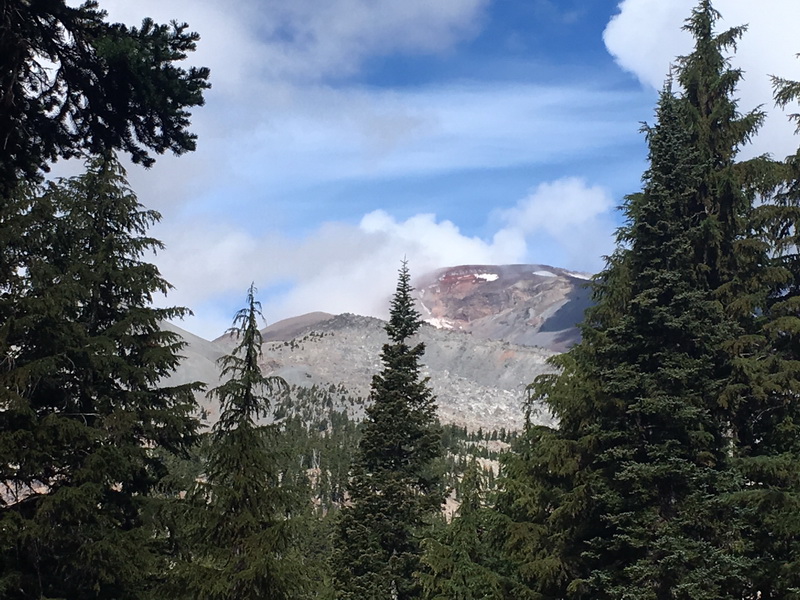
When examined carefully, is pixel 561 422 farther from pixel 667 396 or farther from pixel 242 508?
pixel 242 508

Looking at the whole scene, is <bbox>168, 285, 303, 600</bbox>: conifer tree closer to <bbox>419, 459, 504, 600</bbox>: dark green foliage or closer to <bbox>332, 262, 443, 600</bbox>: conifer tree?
<bbox>419, 459, 504, 600</bbox>: dark green foliage

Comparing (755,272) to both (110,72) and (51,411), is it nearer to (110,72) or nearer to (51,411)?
(110,72)

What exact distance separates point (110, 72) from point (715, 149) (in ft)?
50.0

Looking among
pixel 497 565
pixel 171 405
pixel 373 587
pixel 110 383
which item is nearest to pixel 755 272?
pixel 497 565

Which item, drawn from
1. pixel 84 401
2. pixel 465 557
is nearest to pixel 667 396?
pixel 465 557

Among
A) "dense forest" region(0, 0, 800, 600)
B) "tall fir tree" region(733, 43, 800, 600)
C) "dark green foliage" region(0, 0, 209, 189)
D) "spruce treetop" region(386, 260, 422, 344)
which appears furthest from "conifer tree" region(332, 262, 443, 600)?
"dark green foliage" region(0, 0, 209, 189)

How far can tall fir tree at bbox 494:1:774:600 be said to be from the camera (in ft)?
41.4

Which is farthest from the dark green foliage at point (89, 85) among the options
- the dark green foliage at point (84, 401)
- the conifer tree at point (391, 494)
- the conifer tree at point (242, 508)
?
the conifer tree at point (391, 494)

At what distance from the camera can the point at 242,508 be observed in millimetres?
13758

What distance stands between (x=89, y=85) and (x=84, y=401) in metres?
8.48

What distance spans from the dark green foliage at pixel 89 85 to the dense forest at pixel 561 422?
14.8 ft

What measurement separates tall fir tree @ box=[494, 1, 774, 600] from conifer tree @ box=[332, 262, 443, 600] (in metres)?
8.32

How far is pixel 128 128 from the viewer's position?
7645mm

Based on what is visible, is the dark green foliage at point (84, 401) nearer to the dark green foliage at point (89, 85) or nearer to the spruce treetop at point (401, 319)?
the dark green foliage at point (89, 85)
